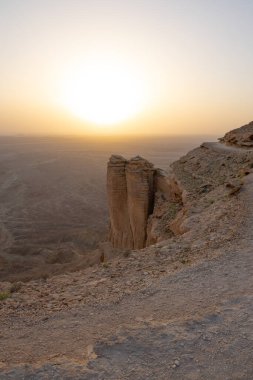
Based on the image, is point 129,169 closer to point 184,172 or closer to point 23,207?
point 184,172

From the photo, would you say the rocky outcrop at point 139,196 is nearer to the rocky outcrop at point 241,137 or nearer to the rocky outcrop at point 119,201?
the rocky outcrop at point 119,201

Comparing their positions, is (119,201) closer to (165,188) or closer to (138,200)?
(138,200)

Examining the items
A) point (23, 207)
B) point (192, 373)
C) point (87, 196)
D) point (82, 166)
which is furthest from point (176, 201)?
point (82, 166)

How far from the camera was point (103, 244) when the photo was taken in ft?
79.6

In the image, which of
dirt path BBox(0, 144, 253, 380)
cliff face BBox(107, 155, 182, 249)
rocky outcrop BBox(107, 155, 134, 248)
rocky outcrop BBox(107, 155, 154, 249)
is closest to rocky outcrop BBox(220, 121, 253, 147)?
cliff face BBox(107, 155, 182, 249)

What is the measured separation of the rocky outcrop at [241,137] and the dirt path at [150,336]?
1642cm

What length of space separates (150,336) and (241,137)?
19982 millimetres

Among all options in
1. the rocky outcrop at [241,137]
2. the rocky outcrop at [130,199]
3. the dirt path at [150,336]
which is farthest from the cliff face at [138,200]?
the dirt path at [150,336]

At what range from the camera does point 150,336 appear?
603 cm

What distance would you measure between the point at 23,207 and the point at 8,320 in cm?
4341

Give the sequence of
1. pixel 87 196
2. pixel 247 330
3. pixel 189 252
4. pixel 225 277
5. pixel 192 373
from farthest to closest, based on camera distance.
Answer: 1. pixel 87 196
2. pixel 189 252
3. pixel 225 277
4. pixel 247 330
5. pixel 192 373

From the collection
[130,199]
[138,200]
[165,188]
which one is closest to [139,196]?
[138,200]

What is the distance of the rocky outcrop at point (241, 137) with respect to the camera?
23142 mm

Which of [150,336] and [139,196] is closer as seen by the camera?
[150,336]
